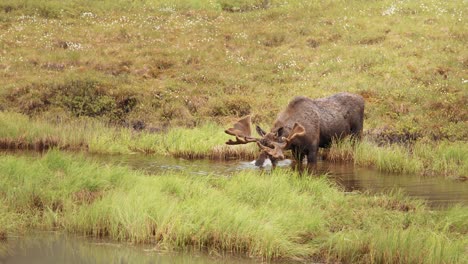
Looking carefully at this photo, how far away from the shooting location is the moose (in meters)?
19.5

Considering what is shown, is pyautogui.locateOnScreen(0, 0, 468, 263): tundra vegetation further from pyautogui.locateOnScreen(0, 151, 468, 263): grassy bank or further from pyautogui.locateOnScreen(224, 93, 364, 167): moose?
pyautogui.locateOnScreen(224, 93, 364, 167): moose

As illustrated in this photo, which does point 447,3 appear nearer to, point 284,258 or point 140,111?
point 140,111

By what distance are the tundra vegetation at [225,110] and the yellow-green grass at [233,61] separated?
0.34 feet

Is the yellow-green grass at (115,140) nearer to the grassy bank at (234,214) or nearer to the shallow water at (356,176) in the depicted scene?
the shallow water at (356,176)

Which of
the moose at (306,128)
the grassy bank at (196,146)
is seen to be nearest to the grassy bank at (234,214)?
the moose at (306,128)

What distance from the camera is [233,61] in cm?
3709

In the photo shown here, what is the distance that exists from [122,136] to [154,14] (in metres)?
23.3

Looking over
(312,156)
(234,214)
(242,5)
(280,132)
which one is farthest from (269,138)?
(242,5)

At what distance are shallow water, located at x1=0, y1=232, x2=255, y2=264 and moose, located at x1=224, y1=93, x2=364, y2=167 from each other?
22.6 feet

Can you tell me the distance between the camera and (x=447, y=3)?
42969 millimetres

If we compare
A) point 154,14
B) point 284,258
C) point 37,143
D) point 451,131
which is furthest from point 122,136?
point 154,14

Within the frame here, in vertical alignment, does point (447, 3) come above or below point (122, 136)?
above

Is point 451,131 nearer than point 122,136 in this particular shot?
No

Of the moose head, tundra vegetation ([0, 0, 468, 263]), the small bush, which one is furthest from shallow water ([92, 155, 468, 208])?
the small bush
